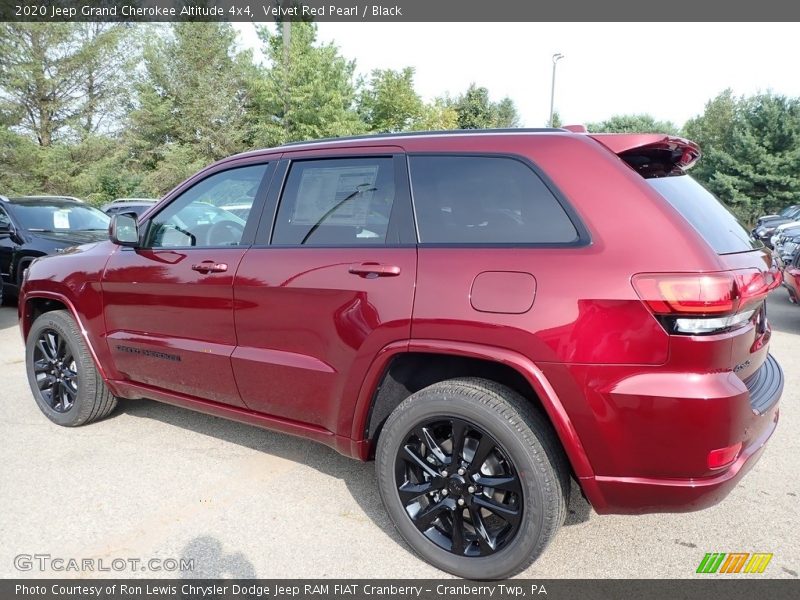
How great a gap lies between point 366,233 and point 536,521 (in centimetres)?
144

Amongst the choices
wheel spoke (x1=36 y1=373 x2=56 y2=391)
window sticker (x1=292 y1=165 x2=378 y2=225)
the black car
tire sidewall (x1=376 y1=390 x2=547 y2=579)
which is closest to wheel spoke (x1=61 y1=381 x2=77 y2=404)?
wheel spoke (x1=36 y1=373 x2=56 y2=391)

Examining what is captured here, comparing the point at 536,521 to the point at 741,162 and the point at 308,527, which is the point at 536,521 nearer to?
the point at 308,527

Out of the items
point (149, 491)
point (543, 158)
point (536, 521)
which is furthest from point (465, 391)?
point (149, 491)

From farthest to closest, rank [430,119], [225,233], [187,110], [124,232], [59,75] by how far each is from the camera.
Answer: [430,119] < [187,110] < [59,75] < [124,232] < [225,233]

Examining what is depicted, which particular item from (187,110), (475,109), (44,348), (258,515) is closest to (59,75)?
(187,110)

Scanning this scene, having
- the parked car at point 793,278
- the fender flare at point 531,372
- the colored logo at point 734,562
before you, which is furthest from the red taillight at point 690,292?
the parked car at point 793,278

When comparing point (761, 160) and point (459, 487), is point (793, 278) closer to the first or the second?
point (459, 487)

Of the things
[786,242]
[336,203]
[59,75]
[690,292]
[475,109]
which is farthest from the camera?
[475,109]

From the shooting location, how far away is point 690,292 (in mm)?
2014

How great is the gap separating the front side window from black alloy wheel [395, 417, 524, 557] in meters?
1.52

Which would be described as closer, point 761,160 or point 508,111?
point 761,160

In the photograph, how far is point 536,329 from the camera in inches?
86.0

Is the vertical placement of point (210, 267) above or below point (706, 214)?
below

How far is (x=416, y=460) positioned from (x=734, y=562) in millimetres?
1465
